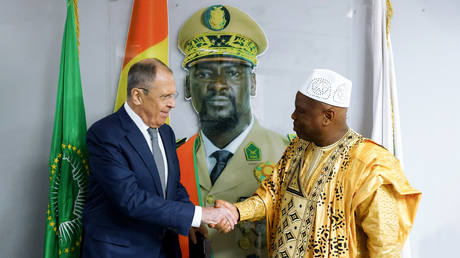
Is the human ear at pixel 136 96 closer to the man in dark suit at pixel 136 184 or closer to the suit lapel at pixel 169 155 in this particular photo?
the man in dark suit at pixel 136 184

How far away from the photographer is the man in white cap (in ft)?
5.69

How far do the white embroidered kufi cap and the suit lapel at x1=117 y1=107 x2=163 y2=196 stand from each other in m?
0.95

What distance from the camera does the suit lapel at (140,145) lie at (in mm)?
1945

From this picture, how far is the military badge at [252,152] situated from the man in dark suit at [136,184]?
0.78 metres

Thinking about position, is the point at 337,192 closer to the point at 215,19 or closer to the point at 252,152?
the point at 252,152

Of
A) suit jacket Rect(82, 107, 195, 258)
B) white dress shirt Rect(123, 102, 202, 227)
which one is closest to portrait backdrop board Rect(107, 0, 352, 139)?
white dress shirt Rect(123, 102, 202, 227)

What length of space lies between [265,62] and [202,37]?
56cm

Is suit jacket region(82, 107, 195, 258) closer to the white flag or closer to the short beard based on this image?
the short beard

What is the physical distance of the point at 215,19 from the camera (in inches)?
109

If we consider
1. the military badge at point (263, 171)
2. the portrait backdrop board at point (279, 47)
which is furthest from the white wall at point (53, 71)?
the military badge at point (263, 171)

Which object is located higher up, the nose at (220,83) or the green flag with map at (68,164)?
the nose at (220,83)
